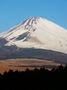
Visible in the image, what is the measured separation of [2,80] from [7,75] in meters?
0.79

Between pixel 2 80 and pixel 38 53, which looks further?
pixel 38 53

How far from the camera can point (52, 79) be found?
25344 mm

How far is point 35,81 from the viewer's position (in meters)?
25.1

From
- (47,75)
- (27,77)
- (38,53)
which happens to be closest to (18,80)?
(27,77)

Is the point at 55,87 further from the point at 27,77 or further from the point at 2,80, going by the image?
the point at 2,80

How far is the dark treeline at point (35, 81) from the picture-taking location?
2433cm

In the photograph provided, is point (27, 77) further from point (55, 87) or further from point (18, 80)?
point (55, 87)

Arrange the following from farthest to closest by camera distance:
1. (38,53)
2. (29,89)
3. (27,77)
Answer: (38,53) → (27,77) → (29,89)

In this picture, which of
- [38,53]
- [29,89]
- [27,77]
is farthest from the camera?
[38,53]

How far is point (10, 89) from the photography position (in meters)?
24.4

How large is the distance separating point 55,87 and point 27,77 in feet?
8.69

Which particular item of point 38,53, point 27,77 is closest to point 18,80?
point 27,77

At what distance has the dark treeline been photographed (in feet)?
79.8

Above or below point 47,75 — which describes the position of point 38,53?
above
